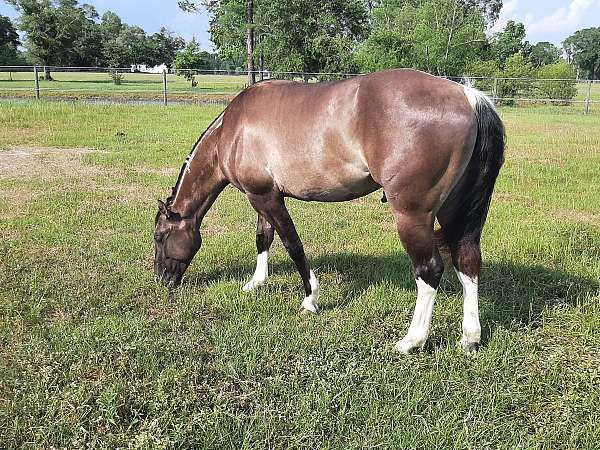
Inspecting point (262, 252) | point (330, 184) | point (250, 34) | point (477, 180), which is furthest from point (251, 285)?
point (250, 34)

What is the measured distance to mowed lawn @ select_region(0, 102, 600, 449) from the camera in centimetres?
266

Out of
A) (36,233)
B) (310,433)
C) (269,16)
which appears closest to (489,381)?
(310,433)

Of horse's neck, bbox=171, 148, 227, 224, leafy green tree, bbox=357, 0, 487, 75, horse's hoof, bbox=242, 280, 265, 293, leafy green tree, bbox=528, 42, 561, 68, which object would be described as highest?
leafy green tree, bbox=528, 42, 561, 68

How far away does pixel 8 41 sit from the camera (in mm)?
67938

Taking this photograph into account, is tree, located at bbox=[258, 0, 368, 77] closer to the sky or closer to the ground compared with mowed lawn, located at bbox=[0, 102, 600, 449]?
closer to the sky

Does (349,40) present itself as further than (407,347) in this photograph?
Yes

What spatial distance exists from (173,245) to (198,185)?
0.59m

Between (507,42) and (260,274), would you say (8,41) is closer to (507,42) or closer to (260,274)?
(507,42)

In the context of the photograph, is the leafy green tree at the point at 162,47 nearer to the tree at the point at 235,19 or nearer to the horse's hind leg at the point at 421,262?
the tree at the point at 235,19

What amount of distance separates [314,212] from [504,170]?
15.3 feet

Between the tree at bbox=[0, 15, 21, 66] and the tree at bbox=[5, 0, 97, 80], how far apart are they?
24.3 feet

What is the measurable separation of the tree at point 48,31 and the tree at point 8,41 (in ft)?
24.3

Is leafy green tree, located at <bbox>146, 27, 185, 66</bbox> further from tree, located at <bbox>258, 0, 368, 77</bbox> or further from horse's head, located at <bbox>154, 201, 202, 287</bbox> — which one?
horse's head, located at <bbox>154, 201, 202, 287</bbox>

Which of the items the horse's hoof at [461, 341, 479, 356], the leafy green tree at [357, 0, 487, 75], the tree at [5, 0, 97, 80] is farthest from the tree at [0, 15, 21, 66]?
the horse's hoof at [461, 341, 479, 356]
